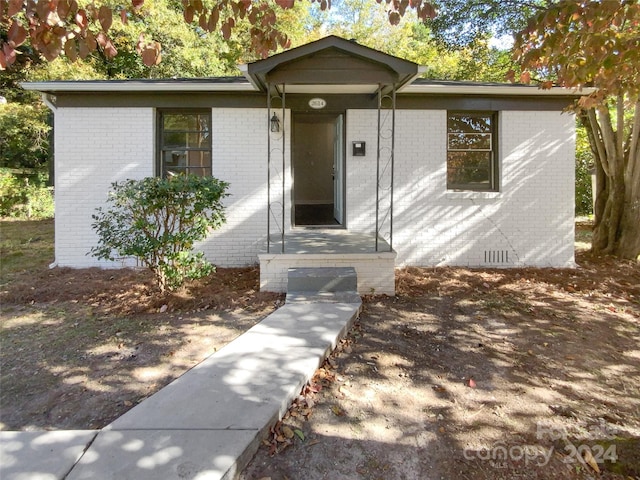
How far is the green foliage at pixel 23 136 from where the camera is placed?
592 inches

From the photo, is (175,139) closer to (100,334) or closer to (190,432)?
(100,334)

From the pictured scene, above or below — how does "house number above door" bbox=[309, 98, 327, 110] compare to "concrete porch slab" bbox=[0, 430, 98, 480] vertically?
above

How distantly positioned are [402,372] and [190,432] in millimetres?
1663

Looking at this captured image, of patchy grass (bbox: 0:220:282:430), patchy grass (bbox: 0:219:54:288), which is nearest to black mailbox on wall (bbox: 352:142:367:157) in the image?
patchy grass (bbox: 0:220:282:430)

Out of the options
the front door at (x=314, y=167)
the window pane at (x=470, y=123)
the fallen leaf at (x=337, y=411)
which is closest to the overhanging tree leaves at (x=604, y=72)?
the window pane at (x=470, y=123)

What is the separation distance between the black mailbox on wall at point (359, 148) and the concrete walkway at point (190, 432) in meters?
4.43

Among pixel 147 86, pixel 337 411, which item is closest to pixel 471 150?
pixel 147 86

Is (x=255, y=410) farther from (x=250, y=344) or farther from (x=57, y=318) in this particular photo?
(x=57, y=318)

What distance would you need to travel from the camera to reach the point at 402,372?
3.36m

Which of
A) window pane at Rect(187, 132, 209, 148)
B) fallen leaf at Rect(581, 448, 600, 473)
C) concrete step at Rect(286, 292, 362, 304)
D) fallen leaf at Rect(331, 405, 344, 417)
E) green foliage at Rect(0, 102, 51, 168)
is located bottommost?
fallen leaf at Rect(581, 448, 600, 473)

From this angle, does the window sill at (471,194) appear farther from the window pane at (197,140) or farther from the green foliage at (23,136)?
the green foliage at (23,136)

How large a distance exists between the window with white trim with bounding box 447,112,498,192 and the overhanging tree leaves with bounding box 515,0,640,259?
1.84 meters

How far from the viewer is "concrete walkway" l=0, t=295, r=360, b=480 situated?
81.7 inches

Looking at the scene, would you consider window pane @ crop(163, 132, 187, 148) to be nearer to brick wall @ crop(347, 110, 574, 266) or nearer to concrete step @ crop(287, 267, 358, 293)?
brick wall @ crop(347, 110, 574, 266)
